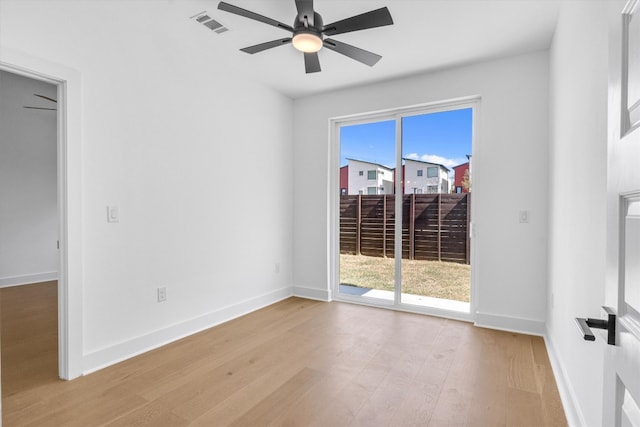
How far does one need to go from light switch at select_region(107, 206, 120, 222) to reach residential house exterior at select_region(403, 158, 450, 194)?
2.97 metres

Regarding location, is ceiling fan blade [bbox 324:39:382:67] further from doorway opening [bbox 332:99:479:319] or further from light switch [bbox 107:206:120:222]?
light switch [bbox 107:206:120:222]

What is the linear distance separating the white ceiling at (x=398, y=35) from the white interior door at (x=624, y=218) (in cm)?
198

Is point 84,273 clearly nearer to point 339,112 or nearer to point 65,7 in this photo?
point 65,7

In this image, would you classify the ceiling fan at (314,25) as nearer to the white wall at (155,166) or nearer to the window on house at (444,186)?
the white wall at (155,166)

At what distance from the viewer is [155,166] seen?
9.37 feet

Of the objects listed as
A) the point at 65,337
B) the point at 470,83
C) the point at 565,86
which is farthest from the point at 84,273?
the point at 470,83

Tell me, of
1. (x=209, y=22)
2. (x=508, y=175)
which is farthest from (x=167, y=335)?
(x=508, y=175)

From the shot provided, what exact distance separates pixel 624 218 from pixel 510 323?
297cm

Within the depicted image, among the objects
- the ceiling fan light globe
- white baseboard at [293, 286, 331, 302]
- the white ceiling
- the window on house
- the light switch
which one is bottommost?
white baseboard at [293, 286, 331, 302]

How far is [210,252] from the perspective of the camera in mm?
3391

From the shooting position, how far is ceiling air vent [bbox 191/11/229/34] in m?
2.59

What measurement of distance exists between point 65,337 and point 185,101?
2.14 m

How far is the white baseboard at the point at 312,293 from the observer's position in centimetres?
434

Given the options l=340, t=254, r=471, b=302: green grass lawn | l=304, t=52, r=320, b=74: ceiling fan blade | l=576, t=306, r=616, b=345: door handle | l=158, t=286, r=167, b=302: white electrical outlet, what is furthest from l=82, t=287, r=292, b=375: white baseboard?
l=576, t=306, r=616, b=345: door handle
